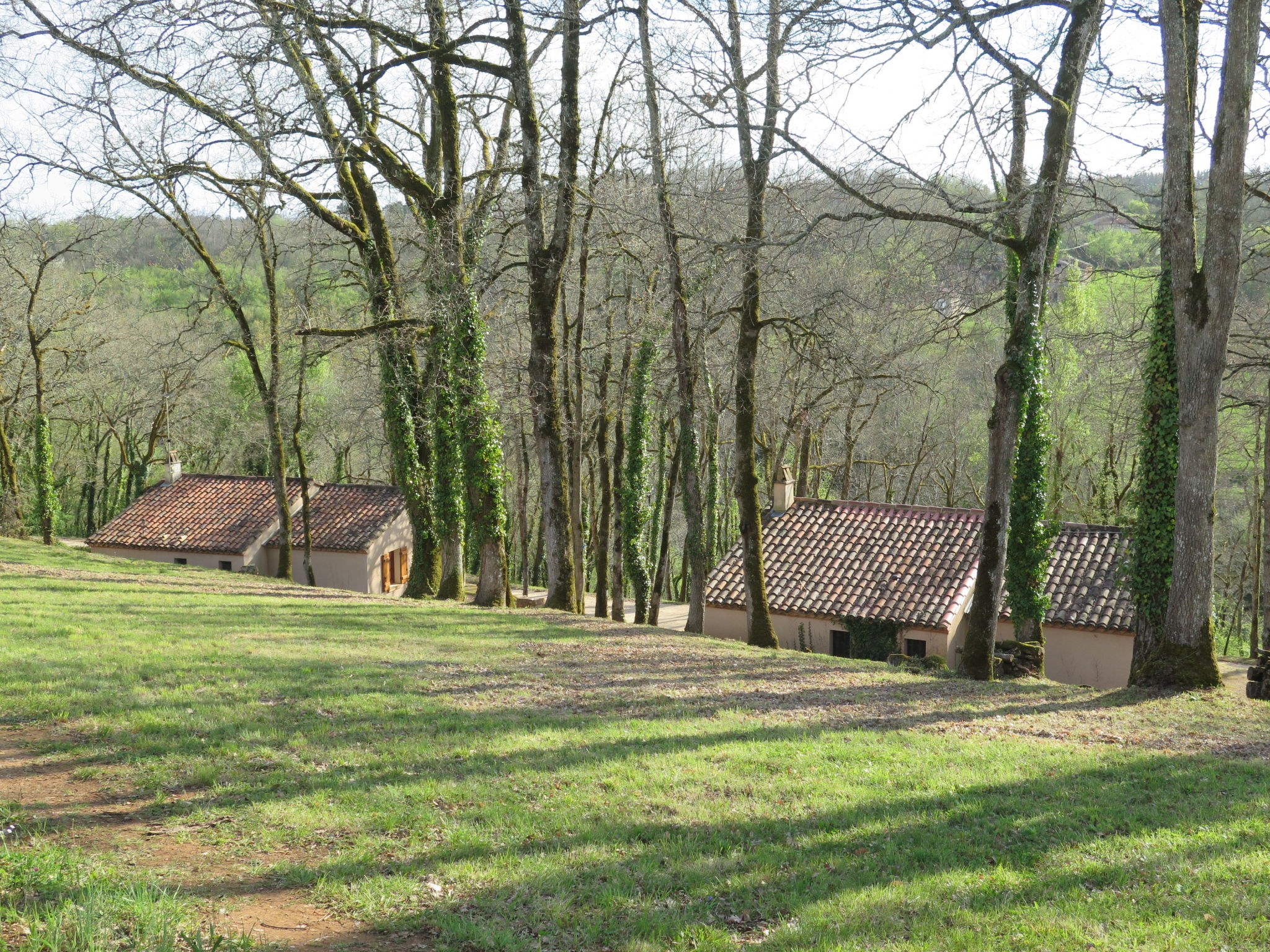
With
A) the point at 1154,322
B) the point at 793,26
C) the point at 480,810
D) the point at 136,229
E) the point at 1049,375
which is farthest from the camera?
the point at 1049,375

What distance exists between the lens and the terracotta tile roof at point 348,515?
32.6 metres

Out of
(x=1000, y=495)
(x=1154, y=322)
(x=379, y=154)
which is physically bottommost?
(x=1000, y=495)

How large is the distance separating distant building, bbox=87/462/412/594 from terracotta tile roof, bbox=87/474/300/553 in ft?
0.11

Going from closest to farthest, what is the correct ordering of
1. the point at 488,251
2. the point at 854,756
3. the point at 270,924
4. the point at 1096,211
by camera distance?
A: the point at 270,924
the point at 854,756
the point at 1096,211
the point at 488,251

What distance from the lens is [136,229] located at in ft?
52.8

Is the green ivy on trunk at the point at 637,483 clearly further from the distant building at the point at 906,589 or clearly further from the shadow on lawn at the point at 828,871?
the shadow on lawn at the point at 828,871

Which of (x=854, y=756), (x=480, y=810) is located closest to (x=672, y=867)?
(x=480, y=810)

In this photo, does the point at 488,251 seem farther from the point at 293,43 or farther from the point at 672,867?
the point at 672,867

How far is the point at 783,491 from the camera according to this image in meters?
26.0

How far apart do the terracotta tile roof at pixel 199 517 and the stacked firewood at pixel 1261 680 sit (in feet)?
101

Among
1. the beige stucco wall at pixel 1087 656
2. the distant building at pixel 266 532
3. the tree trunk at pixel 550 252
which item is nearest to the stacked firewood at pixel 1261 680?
the beige stucco wall at pixel 1087 656

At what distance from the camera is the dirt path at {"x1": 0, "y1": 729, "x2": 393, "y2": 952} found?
4133 millimetres

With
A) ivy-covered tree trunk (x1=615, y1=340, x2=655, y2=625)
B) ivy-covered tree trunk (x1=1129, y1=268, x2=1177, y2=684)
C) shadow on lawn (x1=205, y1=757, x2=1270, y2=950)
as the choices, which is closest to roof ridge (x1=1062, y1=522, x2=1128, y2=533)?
ivy-covered tree trunk (x1=615, y1=340, x2=655, y2=625)

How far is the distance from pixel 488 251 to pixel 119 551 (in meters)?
23.1
